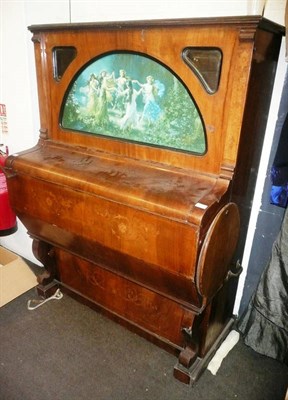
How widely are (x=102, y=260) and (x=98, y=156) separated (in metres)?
0.52

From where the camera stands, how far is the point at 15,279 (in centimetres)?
218

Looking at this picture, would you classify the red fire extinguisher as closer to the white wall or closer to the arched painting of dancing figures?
the white wall

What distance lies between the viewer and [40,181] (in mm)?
1573

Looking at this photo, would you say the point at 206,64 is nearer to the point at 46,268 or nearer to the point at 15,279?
the point at 46,268

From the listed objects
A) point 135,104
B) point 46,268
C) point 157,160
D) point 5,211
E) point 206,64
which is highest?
point 206,64

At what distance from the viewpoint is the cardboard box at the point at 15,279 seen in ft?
6.92

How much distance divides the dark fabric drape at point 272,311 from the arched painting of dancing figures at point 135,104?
641 millimetres

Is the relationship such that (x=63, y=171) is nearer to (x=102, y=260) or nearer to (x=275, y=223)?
(x=102, y=260)

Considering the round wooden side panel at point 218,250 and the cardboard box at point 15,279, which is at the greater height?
the round wooden side panel at point 218,250

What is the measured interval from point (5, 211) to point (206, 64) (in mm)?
1659

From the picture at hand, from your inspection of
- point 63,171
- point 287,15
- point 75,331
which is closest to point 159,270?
point 63,171

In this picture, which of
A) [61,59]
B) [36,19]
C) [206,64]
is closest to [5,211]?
[61,59]

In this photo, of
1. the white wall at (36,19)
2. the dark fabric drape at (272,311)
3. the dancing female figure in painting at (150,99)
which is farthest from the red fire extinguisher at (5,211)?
the dark fabric drape at (272,311)

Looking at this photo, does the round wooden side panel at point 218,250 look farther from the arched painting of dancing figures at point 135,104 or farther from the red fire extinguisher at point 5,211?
the red fire extinguisher at point 5,211
